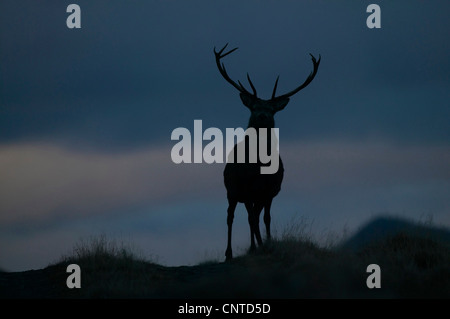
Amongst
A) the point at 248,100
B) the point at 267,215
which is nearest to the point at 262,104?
the point at 248,100

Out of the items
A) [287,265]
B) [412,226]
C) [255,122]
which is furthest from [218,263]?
[412,226]

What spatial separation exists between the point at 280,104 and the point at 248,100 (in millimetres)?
641

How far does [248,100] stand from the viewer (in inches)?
566

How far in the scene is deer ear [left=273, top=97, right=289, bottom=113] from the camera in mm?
14312

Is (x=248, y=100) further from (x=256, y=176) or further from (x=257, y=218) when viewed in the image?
(x=257, y=218)

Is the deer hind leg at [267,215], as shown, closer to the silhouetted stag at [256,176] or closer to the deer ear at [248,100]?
the silhouetted stag at [256,176]

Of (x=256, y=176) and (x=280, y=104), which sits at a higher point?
(x=280, y=104)

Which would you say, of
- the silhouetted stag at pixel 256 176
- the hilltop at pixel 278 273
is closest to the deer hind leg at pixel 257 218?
the silhouetted stag at pixel 256 176

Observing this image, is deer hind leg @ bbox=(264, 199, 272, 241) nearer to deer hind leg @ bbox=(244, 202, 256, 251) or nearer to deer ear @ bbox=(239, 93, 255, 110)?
deer hind leg @ bbox=(244, 202, 256, 251)

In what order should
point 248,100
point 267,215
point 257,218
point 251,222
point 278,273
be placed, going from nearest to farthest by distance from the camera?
point 278,273, point 251,222, point 257,218, point 248,100, point 267,215

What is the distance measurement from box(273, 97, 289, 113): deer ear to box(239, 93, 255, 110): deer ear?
1.44 feet

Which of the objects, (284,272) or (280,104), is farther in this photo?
(280,104)
